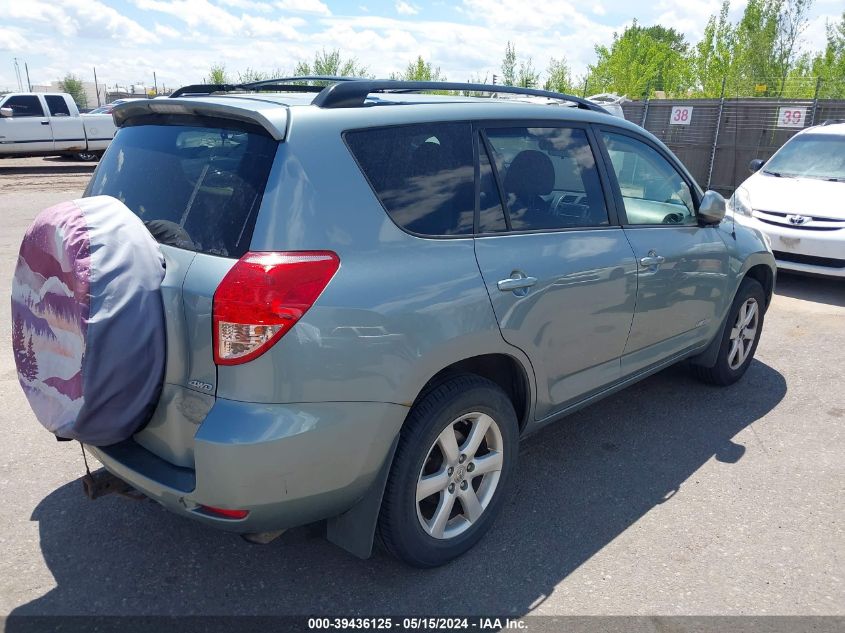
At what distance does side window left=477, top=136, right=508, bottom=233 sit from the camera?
2.94 m

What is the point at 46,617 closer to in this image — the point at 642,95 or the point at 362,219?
the point at 362,219

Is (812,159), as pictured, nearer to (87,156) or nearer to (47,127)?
(47,127)

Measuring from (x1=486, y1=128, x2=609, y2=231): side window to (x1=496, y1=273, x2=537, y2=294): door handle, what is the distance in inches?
9.5

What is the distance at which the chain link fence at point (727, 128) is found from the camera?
14930 millimetres

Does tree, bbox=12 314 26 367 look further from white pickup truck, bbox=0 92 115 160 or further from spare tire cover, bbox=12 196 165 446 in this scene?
white pickup truck, bbox=0 92 115 160

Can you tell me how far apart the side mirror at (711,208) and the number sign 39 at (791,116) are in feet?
41.3

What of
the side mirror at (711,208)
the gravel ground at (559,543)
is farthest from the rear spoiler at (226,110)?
the side mirror at (711,208)

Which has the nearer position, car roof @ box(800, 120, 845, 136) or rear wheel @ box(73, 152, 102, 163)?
car roof @ box(800, 120, 845, 136)

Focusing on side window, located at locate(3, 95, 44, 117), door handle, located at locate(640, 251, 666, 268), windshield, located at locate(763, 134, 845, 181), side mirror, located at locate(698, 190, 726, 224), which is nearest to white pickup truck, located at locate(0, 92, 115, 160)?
side window, located at locate(3, 95, 44, 117)

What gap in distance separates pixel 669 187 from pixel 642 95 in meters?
36.9

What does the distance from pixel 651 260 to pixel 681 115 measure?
578 inches

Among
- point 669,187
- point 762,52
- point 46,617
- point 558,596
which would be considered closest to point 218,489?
point 46,617

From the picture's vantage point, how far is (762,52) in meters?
26.5

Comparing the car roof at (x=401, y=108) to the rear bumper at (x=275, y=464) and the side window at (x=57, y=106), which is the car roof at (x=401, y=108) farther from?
the side window at (x=57, y=106)
